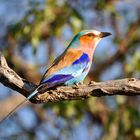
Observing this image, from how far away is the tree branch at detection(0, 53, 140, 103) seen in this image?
525cm

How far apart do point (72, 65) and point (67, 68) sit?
0.08 metres

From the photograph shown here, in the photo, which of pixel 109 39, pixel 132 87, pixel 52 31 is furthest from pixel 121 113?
pixel 132 87

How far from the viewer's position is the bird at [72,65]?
5483mm

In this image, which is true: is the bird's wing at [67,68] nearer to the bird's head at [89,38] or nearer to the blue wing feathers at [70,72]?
the blue wing feathers at [70,72]

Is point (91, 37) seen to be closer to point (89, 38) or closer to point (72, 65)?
point (89, 38)

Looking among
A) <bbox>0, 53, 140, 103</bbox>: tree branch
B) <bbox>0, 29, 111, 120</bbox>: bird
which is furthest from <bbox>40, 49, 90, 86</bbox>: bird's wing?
<bbox>0, 53, 140, 103</bbox>: tree branch

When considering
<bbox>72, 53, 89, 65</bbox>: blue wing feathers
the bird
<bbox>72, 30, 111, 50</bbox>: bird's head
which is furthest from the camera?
<bbox>72, 30, 111, 50</bbox>: bird's head

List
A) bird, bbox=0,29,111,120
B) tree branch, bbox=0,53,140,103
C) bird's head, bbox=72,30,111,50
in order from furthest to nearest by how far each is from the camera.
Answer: bird's head, bbox=72,30,111,50 < bird, bbox=0,29,111,120 < tree branch, bbox=0,53,140,103

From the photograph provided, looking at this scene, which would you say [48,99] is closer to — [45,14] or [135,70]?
[45,14]

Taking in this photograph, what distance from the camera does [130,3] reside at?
382 inches

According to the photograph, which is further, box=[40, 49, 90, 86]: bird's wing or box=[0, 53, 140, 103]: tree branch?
box=[40, 49, 90, 86]: bird's wing

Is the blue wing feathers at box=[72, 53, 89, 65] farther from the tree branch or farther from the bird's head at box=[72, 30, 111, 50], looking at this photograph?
the tree branch

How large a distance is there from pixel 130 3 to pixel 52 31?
1897 millimetres

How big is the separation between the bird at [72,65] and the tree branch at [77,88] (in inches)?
3.0
